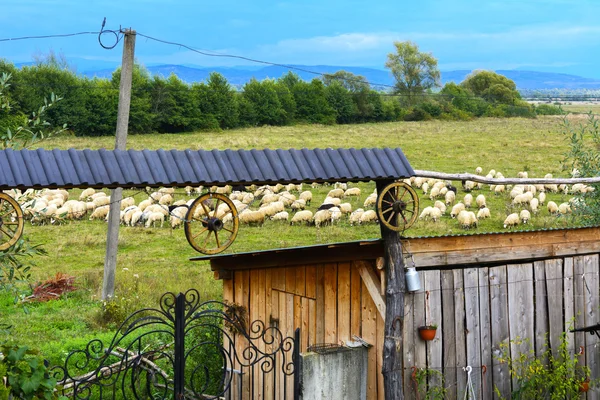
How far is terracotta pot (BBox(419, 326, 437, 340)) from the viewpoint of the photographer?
26.2 feet

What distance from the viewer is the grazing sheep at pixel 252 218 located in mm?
26689

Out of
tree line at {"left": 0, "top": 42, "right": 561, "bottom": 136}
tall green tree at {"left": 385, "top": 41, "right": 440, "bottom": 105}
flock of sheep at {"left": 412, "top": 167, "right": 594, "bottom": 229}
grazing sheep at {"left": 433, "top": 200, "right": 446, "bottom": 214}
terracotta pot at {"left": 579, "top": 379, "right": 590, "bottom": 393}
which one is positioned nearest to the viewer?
terracotta pot at {"left": 579, "top": 379, "right": 590, "bottom": 393}

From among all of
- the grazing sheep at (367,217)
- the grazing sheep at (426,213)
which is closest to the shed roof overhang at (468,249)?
the grazing sheep at (367,217)

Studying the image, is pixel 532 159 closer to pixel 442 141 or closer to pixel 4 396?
pixel 442 141

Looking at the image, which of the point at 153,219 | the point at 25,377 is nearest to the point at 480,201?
the point at 153,219

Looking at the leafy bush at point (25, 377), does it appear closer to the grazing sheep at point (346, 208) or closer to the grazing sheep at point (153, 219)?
the grazing sheep at point (153, 219)

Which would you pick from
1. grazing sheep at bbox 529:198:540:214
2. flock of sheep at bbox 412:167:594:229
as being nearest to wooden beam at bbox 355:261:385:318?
flock of sheep at bbox 412:167:594:229

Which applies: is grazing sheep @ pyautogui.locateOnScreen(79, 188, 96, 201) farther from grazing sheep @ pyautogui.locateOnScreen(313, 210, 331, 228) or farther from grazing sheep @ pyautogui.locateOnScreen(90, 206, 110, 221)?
grazing sheep @ pyautogui.locateOnScreen(313, 210, 331, 228)

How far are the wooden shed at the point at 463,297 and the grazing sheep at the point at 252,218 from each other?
1706 cm

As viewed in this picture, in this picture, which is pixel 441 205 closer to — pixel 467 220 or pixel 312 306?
pixel 467 220

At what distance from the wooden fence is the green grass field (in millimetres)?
4361

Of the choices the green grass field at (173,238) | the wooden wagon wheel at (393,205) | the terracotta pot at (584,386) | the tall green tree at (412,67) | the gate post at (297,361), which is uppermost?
the tall green tree at (412,67)

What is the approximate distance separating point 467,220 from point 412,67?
83.9 metres

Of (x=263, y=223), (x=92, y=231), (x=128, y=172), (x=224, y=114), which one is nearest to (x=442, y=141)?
(x=224, y=114)
